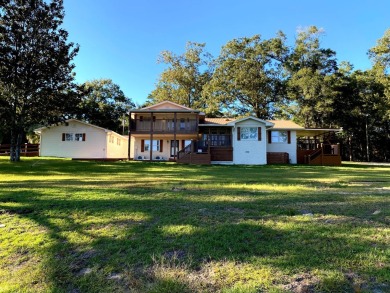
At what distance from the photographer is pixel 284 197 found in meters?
6.77

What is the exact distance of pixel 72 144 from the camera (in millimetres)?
29859

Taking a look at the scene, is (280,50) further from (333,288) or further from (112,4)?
(333,288)

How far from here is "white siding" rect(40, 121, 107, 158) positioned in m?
29.8

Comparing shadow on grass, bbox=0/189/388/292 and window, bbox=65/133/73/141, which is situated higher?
window, bbox=65/133/73/141

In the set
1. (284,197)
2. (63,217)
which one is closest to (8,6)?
(63,217)

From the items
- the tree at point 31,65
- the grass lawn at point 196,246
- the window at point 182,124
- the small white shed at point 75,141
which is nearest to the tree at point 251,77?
the window at point 182,124

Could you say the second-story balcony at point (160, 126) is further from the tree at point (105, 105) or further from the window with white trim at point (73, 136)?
the tree at point (105, 105)

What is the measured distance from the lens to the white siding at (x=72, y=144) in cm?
2978

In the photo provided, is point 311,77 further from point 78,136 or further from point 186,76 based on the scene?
point 78,136

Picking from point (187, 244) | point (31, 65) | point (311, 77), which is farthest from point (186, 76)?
point (187, 244)

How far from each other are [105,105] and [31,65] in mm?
25160

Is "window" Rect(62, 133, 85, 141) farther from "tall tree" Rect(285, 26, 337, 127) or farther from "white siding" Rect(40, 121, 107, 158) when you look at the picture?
"tall tree" Rect(285, 26, 337, 127)

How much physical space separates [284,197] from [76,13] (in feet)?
68.9

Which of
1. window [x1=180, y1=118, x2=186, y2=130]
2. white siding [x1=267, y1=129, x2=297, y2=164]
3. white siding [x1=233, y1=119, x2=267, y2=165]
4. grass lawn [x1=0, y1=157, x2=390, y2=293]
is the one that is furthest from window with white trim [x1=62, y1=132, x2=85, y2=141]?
grass lawn [x1=0, y1=157, x2=390, y2=293]
